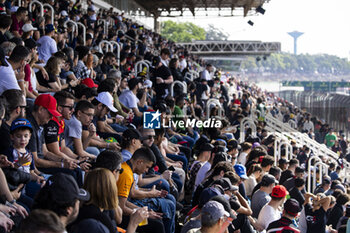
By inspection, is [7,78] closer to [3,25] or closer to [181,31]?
[3,25]

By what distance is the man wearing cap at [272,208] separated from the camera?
5957mm

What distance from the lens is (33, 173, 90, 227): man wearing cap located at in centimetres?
307

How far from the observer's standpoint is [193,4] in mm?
41375

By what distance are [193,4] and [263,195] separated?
36221 millimetres

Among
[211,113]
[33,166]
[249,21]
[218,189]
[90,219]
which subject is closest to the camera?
[90,219]

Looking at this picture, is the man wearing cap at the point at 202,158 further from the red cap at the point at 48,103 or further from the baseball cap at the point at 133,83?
the red cap at the point at 48,103

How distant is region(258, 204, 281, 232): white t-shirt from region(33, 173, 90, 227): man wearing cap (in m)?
3.35

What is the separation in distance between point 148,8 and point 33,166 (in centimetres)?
4028

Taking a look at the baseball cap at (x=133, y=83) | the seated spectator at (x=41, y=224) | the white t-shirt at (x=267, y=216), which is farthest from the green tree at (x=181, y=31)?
the seated spectator at (x=41, y=224)

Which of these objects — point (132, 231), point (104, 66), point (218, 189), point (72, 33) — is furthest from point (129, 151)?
point (72, 33)

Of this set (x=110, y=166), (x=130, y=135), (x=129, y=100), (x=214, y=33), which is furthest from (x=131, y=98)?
(x=214, y=33)

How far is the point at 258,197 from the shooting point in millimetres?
6633

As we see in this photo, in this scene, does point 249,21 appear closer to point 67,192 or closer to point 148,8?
point 148,8

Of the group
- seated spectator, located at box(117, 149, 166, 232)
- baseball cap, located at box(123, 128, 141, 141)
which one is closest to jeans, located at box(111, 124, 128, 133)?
baseball cap, located at box(123, 128, 141, 141)
